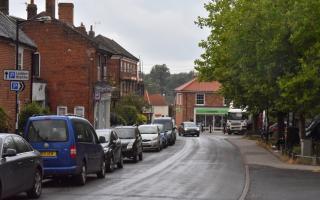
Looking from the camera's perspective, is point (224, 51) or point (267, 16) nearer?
point (267, 16)

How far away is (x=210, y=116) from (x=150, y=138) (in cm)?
6811

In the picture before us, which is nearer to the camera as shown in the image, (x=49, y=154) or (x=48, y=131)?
(x=49, y=154)

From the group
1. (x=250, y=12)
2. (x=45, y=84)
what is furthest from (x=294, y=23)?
(x=45, y=84)

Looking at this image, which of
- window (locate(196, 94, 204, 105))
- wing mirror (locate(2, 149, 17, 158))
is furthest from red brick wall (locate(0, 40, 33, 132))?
window (locate(196, 94, 204, 105))

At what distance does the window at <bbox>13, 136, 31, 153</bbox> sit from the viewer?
49.9 feet

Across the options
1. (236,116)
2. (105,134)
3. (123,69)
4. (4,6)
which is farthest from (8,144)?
(123,69)

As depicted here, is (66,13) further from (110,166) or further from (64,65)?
(110,166)

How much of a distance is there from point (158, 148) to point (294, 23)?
15.7 meters

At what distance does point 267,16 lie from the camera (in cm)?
2956

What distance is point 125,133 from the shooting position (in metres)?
32.2

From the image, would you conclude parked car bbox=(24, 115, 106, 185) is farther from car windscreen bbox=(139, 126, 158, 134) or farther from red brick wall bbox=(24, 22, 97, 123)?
red brick wall bbox=(24, 22, 97, 123)

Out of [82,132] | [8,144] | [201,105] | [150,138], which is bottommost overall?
[150,138]

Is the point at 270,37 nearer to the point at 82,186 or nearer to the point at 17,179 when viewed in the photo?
the point at 82,186

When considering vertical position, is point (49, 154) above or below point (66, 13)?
below
